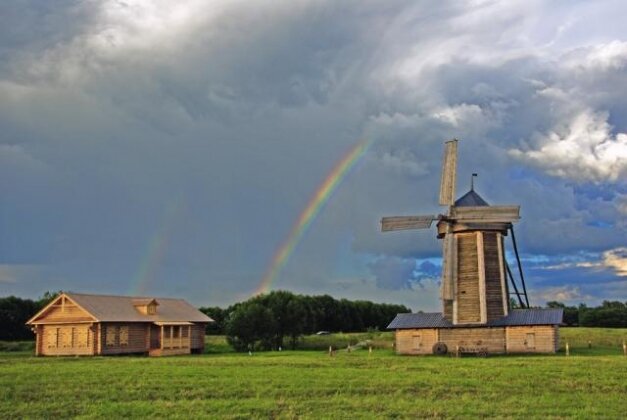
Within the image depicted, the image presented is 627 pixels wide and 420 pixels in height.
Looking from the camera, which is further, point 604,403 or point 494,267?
point 494,267

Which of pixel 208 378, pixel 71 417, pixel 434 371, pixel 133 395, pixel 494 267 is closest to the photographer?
pixel 71 417

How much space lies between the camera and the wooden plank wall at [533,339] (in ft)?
158

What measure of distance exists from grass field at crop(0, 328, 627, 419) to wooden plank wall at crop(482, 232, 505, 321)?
19938mm

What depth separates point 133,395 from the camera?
20.8 metres

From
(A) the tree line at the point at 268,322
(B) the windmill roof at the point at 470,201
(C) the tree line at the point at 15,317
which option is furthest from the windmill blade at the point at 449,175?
(C) the tree line at the point at 15,317

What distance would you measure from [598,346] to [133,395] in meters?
44.8

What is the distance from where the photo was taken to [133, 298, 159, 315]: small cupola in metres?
61.0

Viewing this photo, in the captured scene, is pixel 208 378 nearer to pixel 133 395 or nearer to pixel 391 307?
pixel 133 395

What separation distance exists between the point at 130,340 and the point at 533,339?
30.4 metres

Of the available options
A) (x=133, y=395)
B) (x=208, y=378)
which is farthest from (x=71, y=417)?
(x=208, y=378)

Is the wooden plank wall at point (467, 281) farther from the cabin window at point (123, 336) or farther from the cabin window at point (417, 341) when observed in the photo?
the cabin window at point (123, 336)

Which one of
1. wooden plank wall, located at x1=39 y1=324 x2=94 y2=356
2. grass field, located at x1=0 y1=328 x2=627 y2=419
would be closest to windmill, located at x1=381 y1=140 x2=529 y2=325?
grass field, located at x1=0 y1=328 x2=627 y2=419

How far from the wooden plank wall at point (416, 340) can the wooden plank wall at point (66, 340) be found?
22801mm

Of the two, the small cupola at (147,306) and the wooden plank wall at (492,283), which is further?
the small cupola at (147,306)
